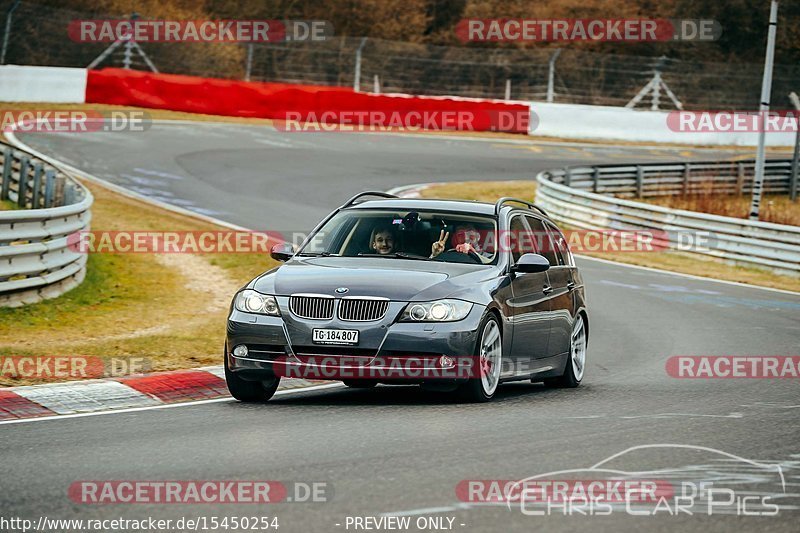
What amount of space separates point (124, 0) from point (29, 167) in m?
38.4

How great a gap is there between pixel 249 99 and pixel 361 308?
35466 millimetres

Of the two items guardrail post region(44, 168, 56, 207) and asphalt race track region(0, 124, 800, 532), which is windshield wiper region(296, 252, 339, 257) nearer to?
asphalt race track region(0, 124, 800, 532)

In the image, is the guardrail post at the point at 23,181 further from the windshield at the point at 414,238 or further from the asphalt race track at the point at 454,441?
the windshield at the point at 414,238

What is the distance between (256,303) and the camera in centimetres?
1008

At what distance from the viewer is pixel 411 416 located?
9.43 meters

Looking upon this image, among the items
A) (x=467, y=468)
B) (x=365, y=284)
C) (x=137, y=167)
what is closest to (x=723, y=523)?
(x=467, y=468)

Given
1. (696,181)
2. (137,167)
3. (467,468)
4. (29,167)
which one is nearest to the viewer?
(467,468)

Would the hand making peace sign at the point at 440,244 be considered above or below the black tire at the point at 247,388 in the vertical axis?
above

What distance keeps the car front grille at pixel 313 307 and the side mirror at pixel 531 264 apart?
184 centimetres

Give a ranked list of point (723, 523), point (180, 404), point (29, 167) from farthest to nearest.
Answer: point (29, 167) → point (180, 404) → point (723, 523)

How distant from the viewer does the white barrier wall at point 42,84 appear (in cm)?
4100

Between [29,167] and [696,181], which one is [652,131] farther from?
[29,167]
